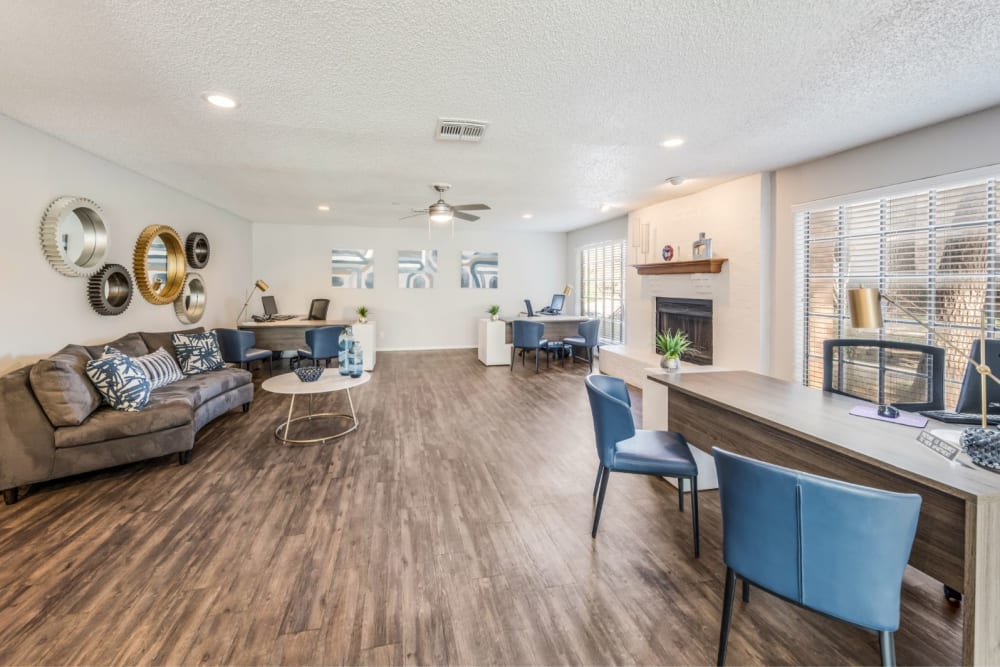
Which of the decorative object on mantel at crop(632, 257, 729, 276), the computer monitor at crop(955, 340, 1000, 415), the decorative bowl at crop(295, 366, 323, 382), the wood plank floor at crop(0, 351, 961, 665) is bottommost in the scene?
the wood plank floor at crop(0, 351, 961, 665)

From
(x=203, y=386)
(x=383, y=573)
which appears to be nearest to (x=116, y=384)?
(x=203, y=386)

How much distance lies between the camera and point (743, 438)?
7.45 feet

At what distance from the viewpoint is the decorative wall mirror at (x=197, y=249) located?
5.75 meters

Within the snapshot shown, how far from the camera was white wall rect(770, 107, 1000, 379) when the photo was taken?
2.99 m

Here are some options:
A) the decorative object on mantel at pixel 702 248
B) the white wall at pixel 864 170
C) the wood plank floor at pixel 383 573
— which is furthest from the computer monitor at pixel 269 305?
the white wall at pixel 864 170

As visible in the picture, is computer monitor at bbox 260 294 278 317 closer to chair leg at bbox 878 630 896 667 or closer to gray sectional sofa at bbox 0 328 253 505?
gray sectional sofa at bbox 0 328 253 505

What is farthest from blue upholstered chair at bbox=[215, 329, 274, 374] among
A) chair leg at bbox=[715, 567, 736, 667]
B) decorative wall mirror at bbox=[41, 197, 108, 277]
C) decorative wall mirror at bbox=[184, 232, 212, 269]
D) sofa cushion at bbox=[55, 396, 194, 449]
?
chair leg at bbox=[715, 567, 736, 667]

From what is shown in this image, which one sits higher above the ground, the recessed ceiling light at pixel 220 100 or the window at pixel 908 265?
the recessed ceiling light at pixel 220 100

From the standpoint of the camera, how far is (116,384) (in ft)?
10.7

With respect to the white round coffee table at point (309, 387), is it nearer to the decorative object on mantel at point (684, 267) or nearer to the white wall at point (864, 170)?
the decorative object on mantel at point (684, 267)

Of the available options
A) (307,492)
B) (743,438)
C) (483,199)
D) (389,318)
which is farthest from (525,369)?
(743,438)

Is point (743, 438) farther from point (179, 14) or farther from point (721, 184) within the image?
point (721, 184)

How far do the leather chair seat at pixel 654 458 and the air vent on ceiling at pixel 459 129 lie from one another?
94.8 inches

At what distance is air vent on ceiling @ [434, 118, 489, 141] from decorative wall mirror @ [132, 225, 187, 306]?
3527 mm
